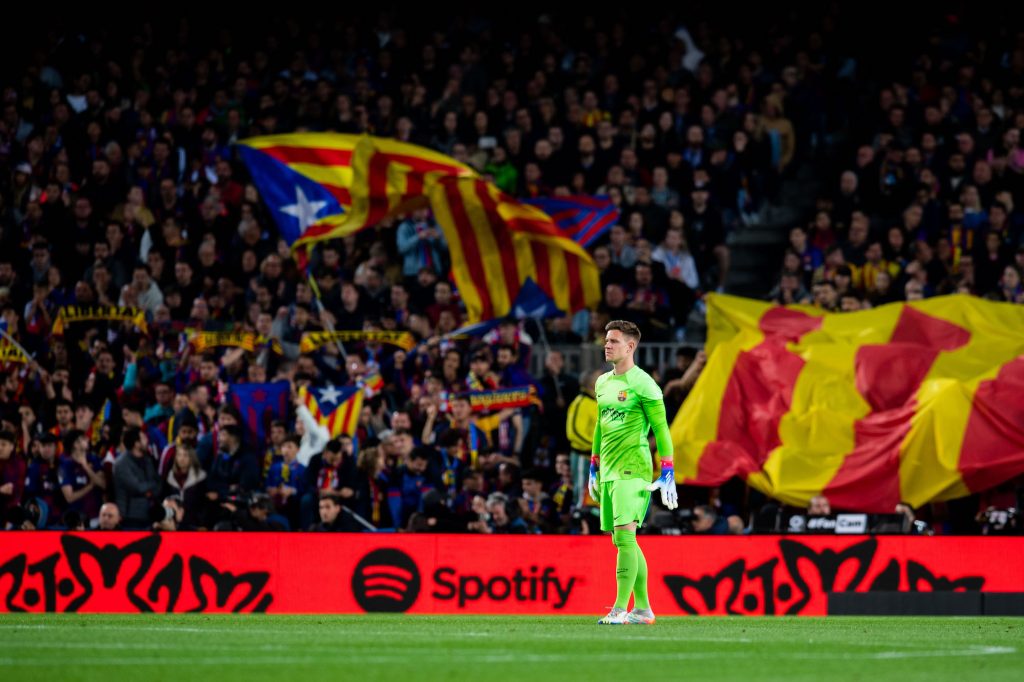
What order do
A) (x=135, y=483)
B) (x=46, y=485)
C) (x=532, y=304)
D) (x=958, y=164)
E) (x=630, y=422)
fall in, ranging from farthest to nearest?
(x=958, y=164)
(x=532, y=304)
(x=46, y=485)
(x=135, y=483)
(x=630, y=422)

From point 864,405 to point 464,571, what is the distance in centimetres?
426

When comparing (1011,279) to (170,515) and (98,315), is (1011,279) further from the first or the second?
(98,315)

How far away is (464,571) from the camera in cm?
1468

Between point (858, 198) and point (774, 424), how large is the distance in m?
5.26

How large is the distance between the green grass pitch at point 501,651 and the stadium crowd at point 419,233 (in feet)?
15.4

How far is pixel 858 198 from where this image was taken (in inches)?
814

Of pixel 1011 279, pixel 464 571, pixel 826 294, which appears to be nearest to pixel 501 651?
pixel 464 571

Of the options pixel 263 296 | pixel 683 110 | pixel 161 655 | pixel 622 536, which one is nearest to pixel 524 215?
pixel 263 296

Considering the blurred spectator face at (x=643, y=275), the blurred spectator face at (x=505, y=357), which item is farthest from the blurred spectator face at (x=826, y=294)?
the blurred spectator face at (x=505, y=357)

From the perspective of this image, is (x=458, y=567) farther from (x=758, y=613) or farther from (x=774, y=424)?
(x=774, y=424)

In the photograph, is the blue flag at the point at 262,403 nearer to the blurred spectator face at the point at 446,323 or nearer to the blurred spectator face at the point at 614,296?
the blurred spectator face at the point at 446,323

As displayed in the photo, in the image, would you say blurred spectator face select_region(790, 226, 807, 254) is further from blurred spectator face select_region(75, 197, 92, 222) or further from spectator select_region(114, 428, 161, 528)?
blurred spectator face select_region(75, 197, 92, 222)

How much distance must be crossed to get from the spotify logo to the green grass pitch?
2943mm

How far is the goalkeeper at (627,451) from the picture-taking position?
34.1 feet
